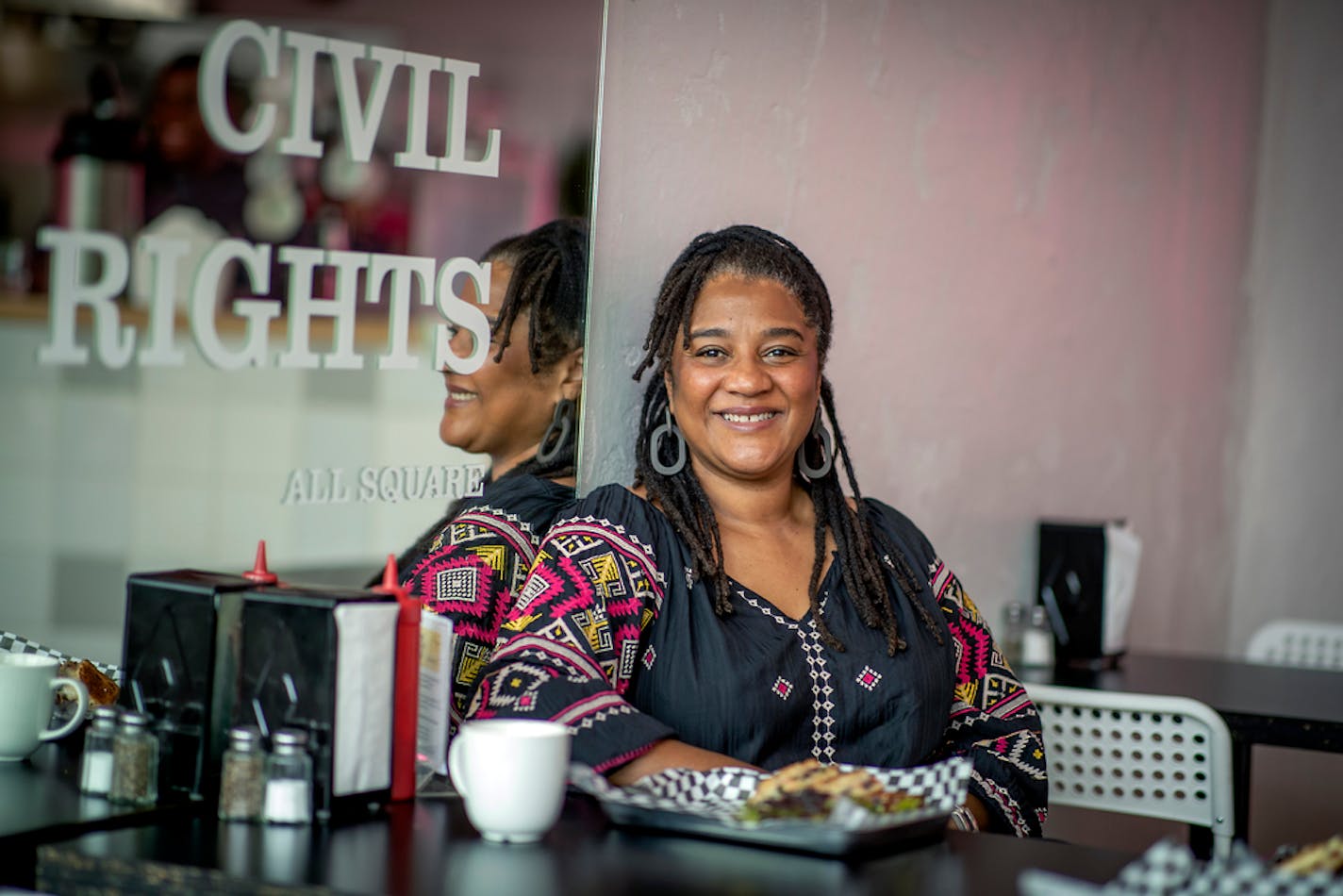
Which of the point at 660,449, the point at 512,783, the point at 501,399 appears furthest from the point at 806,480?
the point at 512,783

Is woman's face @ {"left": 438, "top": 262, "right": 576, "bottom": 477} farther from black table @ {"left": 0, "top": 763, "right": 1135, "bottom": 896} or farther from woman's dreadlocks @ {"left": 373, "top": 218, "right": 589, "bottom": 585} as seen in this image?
black table @ {"left": 0, "top": 763, "right": 1135, "bottom": 896}

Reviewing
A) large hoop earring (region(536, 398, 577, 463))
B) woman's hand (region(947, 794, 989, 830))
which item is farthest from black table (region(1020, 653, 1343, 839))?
large hoop earring (region(536, 398, 577, 463))

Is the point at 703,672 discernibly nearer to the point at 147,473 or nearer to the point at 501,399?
the point at 501,399

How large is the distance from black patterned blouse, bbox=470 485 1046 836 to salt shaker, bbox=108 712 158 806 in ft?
1.35

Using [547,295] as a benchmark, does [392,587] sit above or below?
below

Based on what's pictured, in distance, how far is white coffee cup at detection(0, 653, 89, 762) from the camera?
5.48 feet

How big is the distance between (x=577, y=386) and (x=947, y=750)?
735mm

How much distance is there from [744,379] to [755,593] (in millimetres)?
289

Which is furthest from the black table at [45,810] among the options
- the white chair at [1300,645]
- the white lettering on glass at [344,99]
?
the white chair at [1300,645]

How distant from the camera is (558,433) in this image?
2.34 m

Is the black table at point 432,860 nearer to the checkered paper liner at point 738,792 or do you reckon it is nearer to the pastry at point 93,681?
the checkered paper liner at point 738,792

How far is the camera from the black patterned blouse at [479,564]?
6.91 feet

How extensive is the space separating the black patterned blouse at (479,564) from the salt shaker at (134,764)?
0.49 meters

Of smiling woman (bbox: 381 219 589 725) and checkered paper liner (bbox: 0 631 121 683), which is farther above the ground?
smiling woman (bbox: 381 219 589 725)
